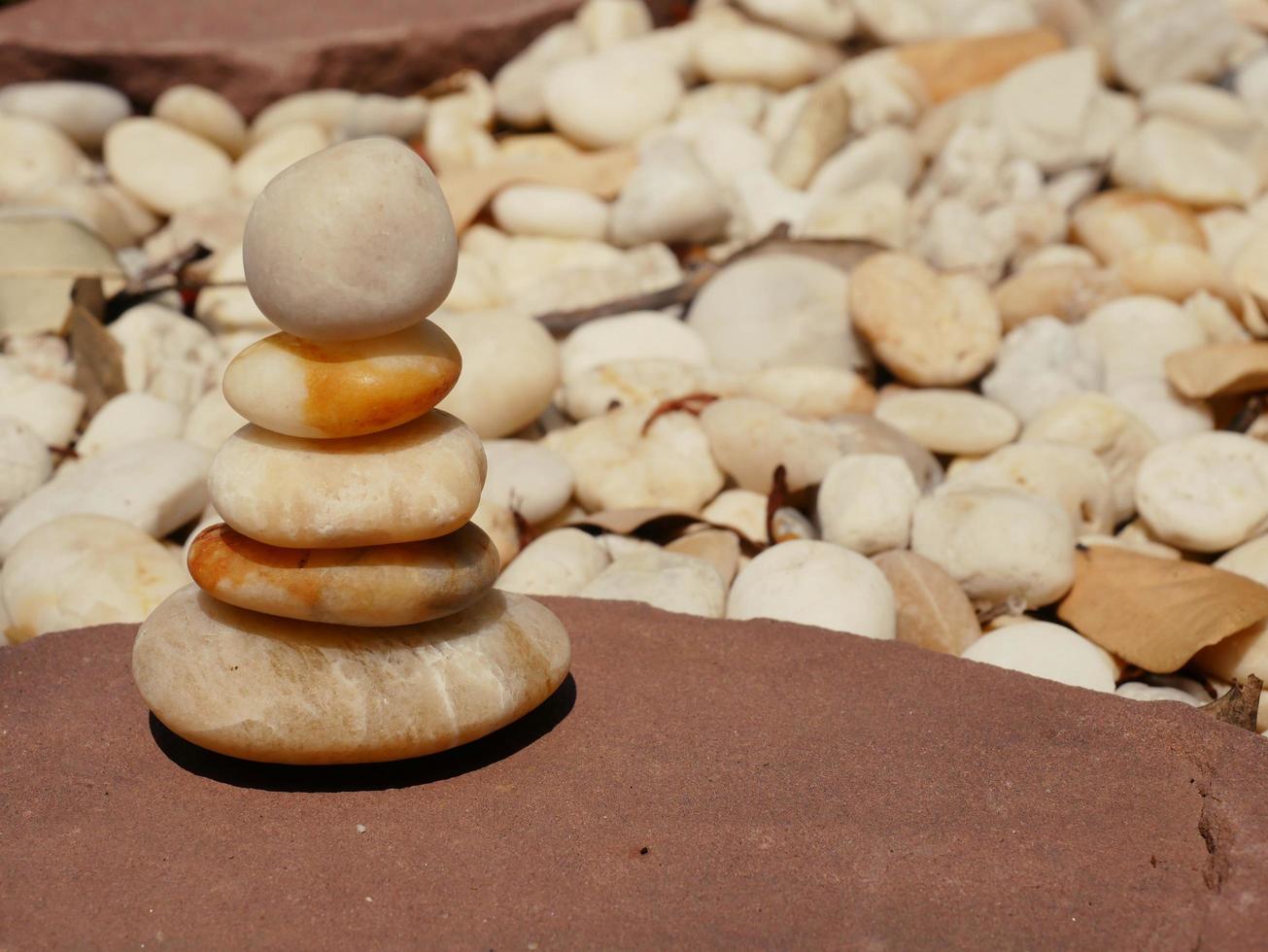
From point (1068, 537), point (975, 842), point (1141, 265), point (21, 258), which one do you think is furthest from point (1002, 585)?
point (21, 258)

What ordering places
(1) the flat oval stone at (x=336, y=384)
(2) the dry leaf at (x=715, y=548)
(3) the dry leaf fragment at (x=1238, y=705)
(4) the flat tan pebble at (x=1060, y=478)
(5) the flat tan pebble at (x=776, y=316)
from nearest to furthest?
(1) the flat oval stone at (x=336, y=384) < (3) the dry leaf fragment at (x=1238, y=705) < (2) the dry leaf at (x=715, y=548) < (4) the flat tan pebble at (x=1060, y=478) < (5) the flat tan pebble at (x=776, y=316)

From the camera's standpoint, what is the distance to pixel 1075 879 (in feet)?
7.52

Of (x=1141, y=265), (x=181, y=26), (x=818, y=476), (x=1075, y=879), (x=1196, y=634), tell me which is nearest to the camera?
(x=1075, y=879)

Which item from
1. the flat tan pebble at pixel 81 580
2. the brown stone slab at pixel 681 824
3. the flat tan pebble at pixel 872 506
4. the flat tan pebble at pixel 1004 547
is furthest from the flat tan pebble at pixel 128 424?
the flat tan pebble at pixel 1004 547

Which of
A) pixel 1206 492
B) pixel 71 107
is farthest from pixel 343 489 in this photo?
pixel 71 107

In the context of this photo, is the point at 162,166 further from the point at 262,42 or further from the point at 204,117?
the point at 262,42

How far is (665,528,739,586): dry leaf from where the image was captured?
3939mm

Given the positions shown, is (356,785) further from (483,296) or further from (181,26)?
(181,26)

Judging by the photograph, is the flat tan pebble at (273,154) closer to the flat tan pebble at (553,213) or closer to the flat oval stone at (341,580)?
the flat tan pebble at (553,213)

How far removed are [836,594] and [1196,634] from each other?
917mm

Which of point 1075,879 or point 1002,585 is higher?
point 1075,879

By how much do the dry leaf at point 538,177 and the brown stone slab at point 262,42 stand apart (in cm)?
139

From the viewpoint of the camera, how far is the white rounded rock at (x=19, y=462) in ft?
14.2

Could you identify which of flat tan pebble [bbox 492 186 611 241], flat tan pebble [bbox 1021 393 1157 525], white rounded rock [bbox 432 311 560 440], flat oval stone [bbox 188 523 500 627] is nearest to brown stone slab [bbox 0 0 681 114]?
flat tan pebble [bbox 492 186 611 241]
